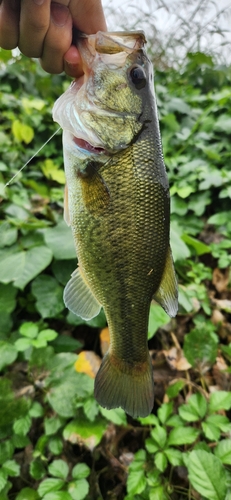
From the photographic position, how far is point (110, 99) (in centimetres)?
86

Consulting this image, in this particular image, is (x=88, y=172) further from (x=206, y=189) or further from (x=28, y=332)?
(x=206, y=189)

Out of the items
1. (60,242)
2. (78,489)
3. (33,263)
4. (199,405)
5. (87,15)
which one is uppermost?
(87,15)

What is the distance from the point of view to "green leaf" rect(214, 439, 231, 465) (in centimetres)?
115

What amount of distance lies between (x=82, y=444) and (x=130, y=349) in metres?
0.56

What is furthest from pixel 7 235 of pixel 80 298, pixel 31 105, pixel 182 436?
pixel 31 105

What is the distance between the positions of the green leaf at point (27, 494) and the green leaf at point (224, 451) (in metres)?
0.61

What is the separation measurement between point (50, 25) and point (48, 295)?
97 centimetres

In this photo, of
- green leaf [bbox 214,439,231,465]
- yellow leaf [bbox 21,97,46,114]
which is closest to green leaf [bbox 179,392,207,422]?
green leaf [bbox 214,439,231,465]

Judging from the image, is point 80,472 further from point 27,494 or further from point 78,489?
point 27,494

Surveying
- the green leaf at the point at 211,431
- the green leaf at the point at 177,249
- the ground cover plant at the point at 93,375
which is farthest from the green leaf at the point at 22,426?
the green leaf at the point at 177,249

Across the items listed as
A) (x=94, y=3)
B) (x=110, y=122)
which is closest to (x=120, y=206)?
(x=110, y=122)

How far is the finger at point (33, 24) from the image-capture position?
2.83 feet

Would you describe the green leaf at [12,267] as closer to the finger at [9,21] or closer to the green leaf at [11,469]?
the green leaf at [11,469]

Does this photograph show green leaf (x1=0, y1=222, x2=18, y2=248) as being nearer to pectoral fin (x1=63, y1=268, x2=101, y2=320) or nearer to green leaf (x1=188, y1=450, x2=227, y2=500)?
pectoral fin (x1=63, y1=268, x2=101, y2=320)
